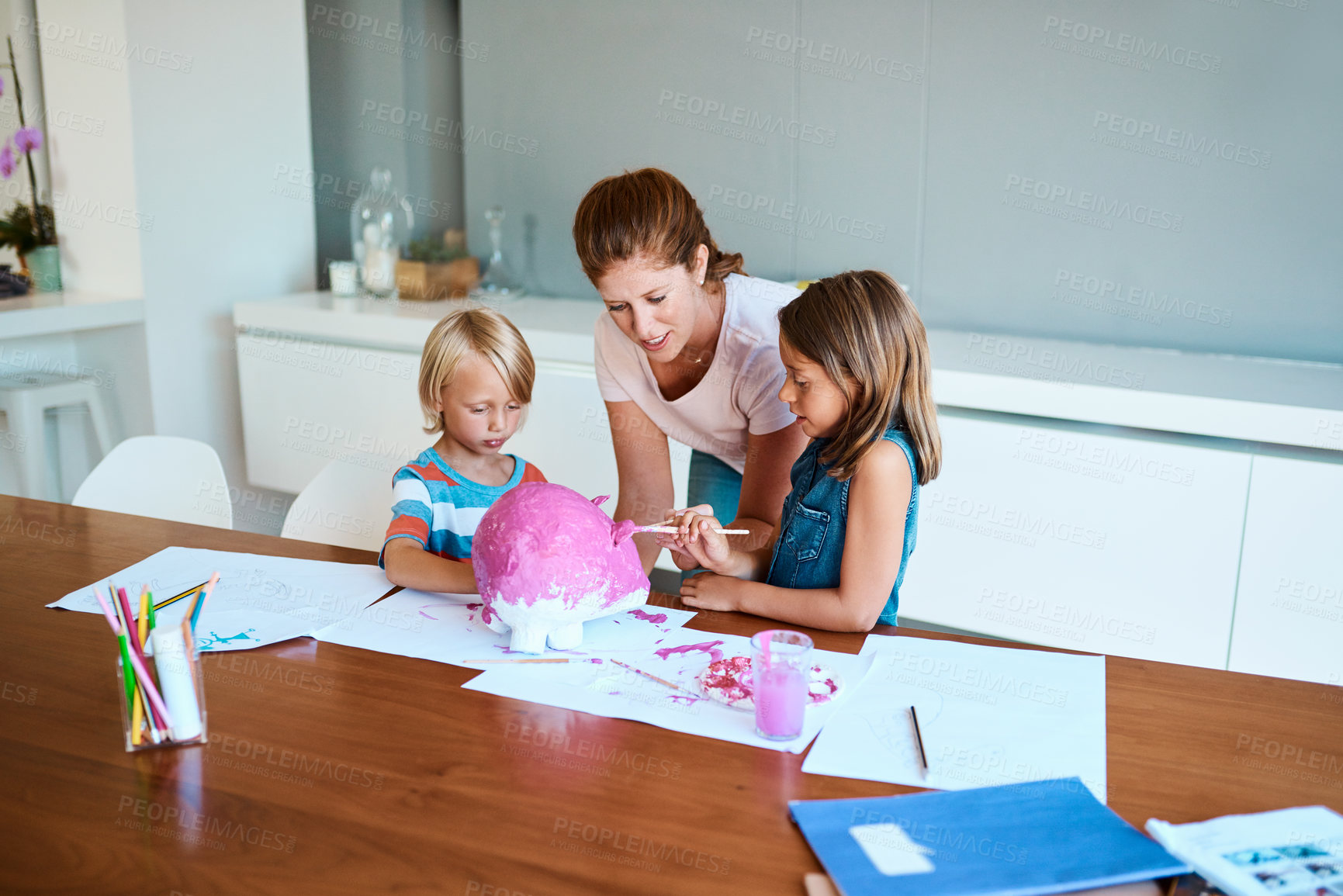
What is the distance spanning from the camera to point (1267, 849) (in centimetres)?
77

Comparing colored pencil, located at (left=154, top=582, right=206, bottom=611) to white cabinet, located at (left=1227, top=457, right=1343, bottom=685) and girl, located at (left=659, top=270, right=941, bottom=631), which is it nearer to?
girl, located at (left=659, top=270, right=941, bottom=631)

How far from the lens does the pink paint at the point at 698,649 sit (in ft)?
3.71

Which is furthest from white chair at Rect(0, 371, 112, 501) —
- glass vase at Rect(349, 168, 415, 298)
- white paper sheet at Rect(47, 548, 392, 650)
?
white paper sheet at Rect(47, 548, 392, 650)

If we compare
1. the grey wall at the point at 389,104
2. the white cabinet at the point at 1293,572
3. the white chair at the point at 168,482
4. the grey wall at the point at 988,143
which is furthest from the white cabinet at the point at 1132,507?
the grey wall at the point at 389,104

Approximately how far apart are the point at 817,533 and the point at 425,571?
50 centimetres

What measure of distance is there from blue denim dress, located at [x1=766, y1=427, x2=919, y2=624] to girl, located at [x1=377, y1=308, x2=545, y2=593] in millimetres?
379

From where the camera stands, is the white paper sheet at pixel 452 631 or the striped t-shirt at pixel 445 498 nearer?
the white paper sheet at pixel 452 631

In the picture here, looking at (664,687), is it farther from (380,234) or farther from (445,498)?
(380,234)

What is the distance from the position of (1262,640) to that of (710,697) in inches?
52.7

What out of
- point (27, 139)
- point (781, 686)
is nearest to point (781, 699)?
point (781, 686)

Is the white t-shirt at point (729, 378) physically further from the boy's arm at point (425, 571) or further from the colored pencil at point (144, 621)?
the colored pencil at point (144, 621)

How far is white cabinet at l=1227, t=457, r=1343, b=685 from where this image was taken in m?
1.80

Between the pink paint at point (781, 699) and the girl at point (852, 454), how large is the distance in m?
0.27

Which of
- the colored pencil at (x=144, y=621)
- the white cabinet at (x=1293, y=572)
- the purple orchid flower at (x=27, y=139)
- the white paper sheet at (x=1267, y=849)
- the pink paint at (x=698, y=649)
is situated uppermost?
the purple orchid flower at (x=27, y=139)
